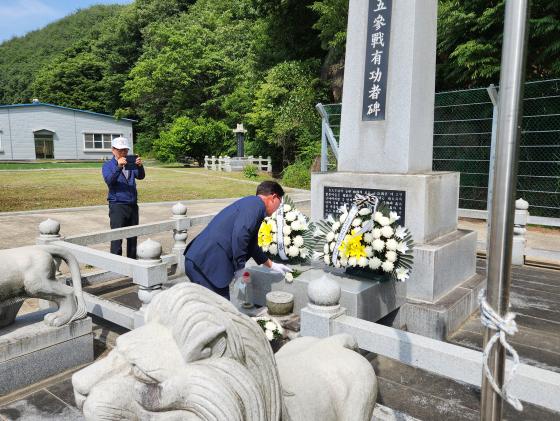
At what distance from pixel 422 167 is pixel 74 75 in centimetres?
5617

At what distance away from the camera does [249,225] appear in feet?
12.2

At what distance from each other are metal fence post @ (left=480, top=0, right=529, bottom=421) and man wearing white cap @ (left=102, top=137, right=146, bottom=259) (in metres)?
6.09

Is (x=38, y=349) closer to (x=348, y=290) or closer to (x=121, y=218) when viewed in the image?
(x=348, y=290)

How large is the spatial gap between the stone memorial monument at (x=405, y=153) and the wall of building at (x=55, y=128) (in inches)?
1563

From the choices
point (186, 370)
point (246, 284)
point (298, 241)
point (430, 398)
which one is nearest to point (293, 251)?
point (298, 241)

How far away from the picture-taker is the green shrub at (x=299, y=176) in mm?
21672

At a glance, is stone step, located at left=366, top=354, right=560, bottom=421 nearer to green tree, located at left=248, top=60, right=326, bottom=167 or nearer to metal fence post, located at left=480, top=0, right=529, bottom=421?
metal fence post, located at left=480, top=0, right=529, bottom=421

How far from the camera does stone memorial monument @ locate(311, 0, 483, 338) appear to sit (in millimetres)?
4883

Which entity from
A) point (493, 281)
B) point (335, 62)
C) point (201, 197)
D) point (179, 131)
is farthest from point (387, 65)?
point (179, 131)

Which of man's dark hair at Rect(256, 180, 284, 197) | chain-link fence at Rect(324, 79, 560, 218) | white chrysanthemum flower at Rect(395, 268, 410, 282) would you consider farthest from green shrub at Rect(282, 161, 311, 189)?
man's dark hair at Rect(256, 180, 284, 197)

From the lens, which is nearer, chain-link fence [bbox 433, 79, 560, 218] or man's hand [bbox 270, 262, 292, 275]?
man's hand [bbox 270, 262, 292, 275]

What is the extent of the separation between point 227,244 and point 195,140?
33834 mm

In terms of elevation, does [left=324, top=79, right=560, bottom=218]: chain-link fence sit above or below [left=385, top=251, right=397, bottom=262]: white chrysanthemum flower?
above

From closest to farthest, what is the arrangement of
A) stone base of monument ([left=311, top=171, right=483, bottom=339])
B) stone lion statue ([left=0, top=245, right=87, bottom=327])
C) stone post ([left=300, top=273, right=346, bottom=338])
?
stone post ([left=300, top=273, right=346, bottom=338]) → stone lion statue ([left=0, top=245, right=87, bottom=327]) → stone base of monument ([left=311, top=171, right=483, bottom=339])
